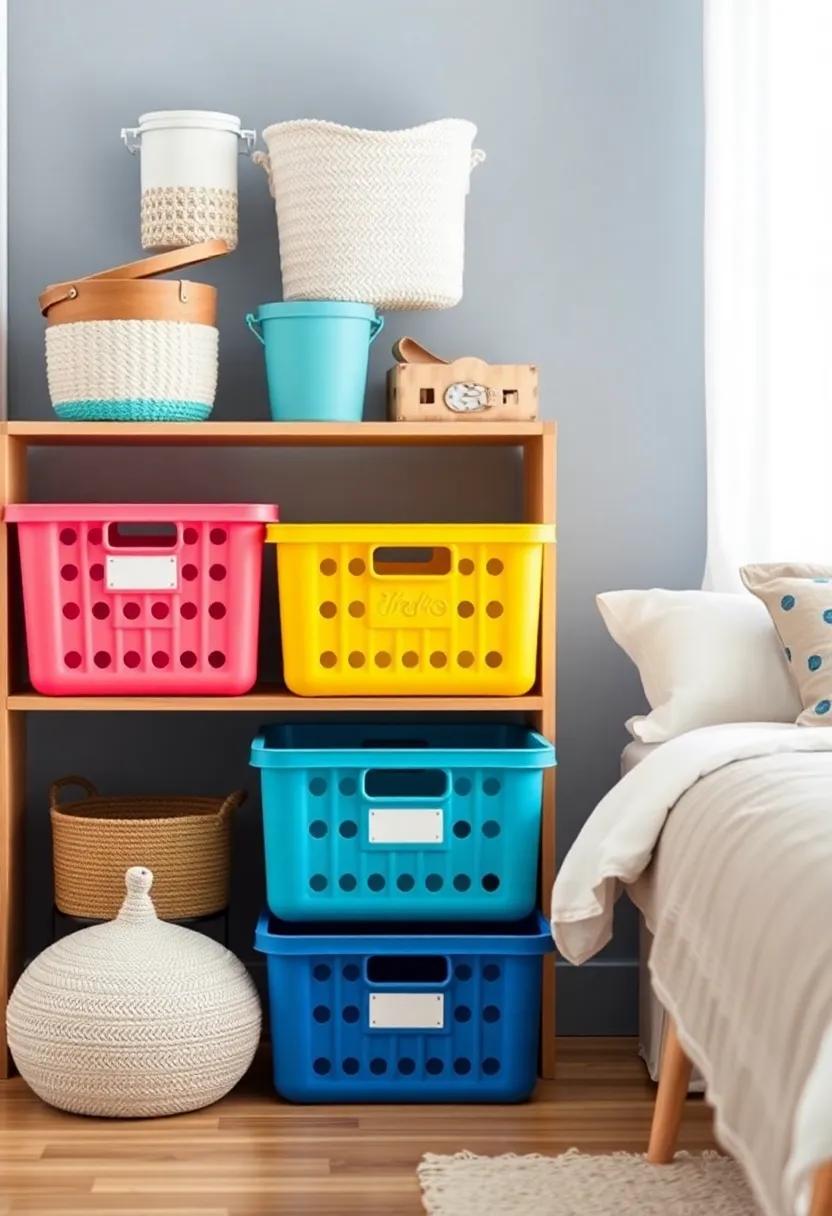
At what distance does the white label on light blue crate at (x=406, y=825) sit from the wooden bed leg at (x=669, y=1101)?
0.49 m

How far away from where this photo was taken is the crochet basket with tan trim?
253 cm

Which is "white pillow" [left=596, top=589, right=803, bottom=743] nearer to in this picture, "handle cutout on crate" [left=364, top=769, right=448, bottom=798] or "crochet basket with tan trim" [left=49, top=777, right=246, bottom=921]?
"handle cutout on crate" [left=364, top=769, right=448, bottom=798]

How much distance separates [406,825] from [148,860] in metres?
0.44

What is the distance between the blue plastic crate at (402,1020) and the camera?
2408 millimetres

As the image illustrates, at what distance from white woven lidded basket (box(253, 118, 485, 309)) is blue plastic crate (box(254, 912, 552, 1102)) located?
1.05m

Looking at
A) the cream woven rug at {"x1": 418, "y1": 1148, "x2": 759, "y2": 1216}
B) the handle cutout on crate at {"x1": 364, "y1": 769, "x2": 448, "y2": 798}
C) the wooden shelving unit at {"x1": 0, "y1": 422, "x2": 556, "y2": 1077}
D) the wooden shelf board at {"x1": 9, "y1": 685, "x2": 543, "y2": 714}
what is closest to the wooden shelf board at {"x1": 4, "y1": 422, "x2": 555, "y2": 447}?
the wooden shelving unit at {"x1": 0, "y1": 422, "x2": 556, "y2": 1077}

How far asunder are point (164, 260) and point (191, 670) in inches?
26.0

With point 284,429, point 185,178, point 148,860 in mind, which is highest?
point 185,178

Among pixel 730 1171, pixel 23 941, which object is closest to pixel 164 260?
pixel 23 941

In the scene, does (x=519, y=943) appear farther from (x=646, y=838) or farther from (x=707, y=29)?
(x=707, y=29)

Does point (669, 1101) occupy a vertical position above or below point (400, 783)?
below

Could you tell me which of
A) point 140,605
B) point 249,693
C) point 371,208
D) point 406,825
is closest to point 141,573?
point 140,605

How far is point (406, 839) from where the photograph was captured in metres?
2.43

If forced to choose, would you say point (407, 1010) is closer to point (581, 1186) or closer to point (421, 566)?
point (581, 1186)
